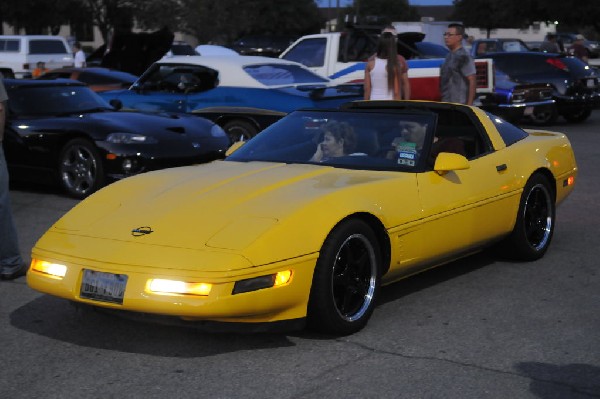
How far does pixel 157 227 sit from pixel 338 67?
11602 mm

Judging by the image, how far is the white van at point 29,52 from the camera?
30.6 meters

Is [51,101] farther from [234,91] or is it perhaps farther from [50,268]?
[50,268]

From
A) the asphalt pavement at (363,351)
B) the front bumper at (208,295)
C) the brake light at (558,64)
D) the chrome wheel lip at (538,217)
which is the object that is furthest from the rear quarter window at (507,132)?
the brake light at (558,64)

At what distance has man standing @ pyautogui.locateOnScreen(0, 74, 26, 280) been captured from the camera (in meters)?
6.59

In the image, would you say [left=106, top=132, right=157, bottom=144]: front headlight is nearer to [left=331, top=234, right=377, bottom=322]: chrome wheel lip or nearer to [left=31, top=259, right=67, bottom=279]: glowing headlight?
[left=31, top=259, right=67, bottom=279]: glowing headlight

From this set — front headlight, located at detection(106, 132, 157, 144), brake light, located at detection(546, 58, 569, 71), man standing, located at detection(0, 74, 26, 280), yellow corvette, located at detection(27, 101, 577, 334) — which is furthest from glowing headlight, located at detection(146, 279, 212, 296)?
brake light, located at detection(546, 58, 569, 71)

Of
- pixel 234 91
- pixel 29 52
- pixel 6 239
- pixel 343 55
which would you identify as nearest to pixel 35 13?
pixel 29 52

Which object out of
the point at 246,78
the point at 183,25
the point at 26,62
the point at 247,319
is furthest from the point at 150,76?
the point at 183,25

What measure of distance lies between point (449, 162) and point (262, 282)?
1.76 metres

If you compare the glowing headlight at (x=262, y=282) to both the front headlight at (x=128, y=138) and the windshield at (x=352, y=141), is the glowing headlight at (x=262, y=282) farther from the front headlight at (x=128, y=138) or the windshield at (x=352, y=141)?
the front headlight at (x=128, y=138)

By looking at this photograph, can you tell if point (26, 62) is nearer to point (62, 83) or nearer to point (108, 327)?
point (62, 83)

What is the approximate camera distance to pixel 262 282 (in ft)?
15.7

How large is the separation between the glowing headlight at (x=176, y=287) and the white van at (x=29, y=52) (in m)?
26.5

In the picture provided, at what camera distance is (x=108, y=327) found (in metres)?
5.38
